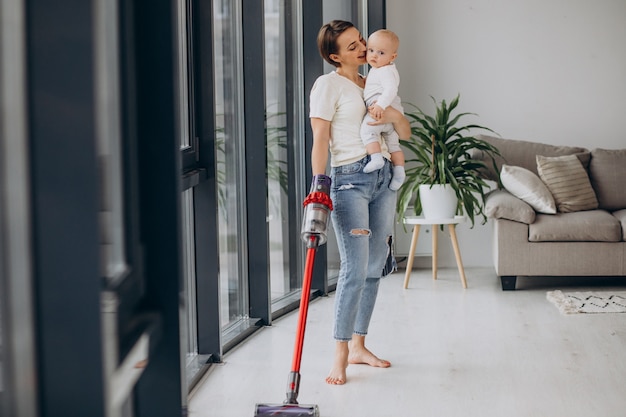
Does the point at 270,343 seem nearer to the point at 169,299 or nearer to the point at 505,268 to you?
the point at 505,268

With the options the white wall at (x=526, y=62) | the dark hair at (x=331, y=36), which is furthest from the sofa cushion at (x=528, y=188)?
the dark hair at (x=331, y=36)

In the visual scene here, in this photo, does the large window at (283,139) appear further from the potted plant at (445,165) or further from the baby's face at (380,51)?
the baby's face at (380,51)

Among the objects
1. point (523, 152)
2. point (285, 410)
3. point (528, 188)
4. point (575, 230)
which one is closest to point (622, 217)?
point (575, 230)

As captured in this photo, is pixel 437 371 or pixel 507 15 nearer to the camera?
pixel 437 371

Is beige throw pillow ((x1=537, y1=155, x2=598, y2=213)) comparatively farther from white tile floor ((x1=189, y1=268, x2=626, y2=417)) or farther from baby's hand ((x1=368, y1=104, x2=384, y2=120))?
baby's hand ((x1=368, y1=104, x2=384, y2=120))

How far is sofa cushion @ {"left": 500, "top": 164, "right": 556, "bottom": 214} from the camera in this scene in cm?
515

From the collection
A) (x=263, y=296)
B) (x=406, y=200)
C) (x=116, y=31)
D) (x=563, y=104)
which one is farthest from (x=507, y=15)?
(x=116, y=31)

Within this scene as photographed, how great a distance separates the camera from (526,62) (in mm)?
6121

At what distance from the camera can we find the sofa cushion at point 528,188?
5148 mm

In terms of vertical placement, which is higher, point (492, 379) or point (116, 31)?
point (116, 31)

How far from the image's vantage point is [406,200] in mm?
5422

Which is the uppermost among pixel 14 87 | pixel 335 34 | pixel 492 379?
pixel 335 34

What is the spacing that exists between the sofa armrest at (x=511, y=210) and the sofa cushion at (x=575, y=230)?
0.07 m

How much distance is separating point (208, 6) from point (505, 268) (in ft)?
8.86
